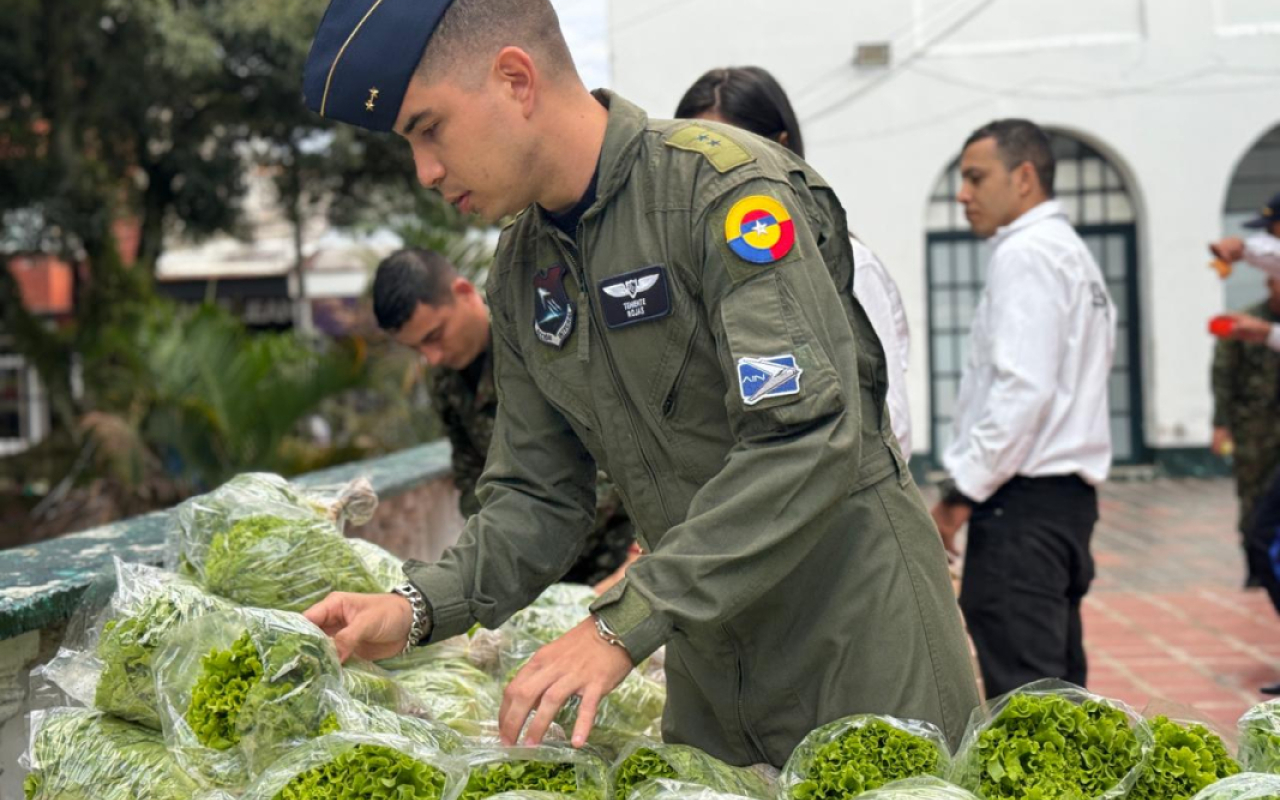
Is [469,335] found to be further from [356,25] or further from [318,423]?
[318,423]

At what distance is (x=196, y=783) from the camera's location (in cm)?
177

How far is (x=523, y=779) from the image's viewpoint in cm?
163

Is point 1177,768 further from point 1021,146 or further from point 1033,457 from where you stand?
point 1021,146

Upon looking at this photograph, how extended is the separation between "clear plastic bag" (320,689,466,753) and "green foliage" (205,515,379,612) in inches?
15.3

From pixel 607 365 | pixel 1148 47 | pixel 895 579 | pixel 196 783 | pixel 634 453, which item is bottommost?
pixel 196 783

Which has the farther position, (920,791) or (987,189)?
(987,189)

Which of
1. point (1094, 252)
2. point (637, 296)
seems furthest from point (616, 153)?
point (1094, 252)

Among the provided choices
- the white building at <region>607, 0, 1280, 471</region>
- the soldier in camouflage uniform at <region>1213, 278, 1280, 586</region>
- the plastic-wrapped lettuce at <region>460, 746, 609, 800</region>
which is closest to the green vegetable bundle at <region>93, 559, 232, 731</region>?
the plastic-wrapped lettuce at <region>460, 746, 609, 800</region>

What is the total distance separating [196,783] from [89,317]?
1257 cm

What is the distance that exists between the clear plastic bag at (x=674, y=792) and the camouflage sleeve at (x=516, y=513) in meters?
0.51

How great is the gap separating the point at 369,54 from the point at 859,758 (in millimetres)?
1045

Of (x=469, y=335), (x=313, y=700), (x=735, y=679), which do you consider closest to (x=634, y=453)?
(x=735, y=679)

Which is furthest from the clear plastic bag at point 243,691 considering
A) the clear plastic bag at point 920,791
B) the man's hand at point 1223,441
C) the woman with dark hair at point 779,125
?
the man's hand at point 1223,441

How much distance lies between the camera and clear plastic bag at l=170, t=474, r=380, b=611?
90.1 inches
